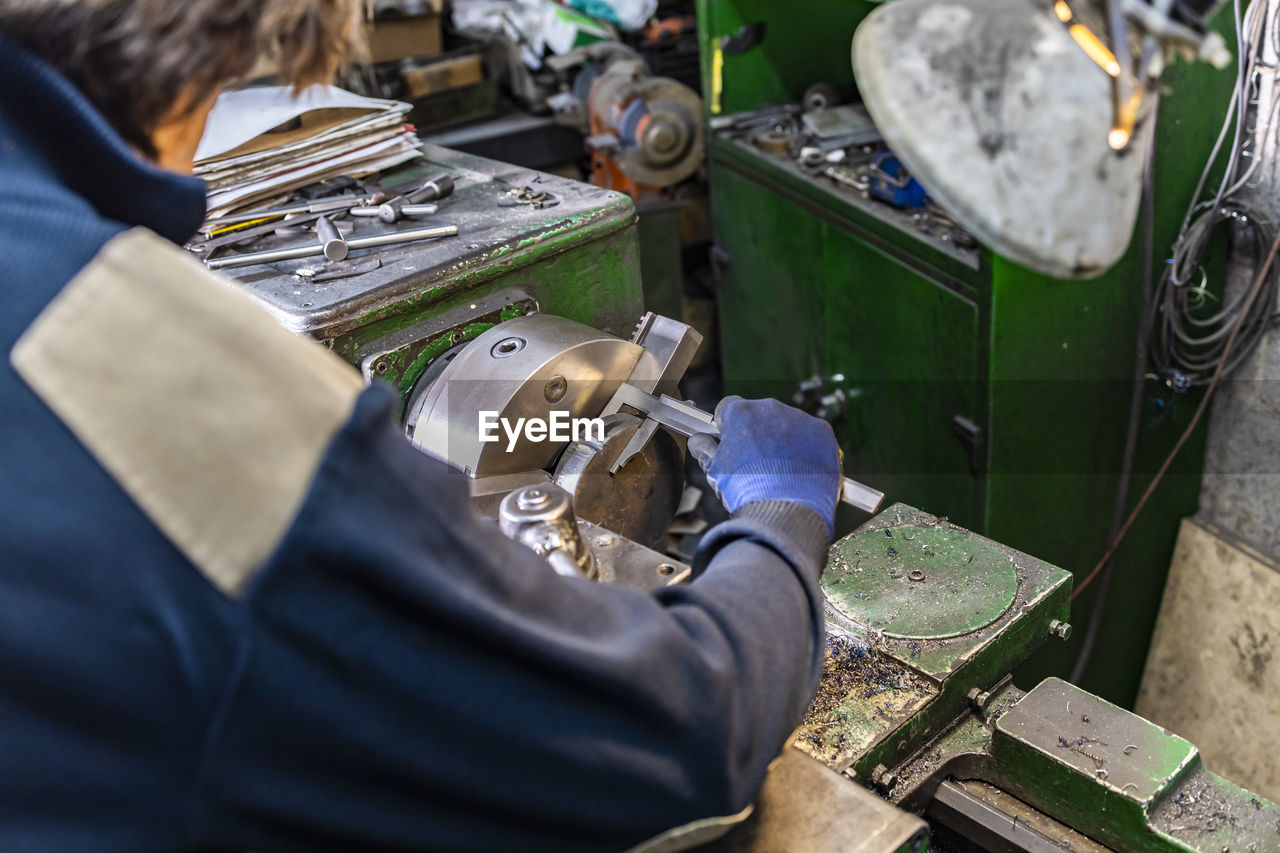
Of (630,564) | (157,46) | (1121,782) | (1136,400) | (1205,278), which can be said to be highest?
(157,46)

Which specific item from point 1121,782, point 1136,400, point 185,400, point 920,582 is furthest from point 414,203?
point 1136,400

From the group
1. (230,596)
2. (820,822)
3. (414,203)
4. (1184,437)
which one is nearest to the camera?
(230,596)

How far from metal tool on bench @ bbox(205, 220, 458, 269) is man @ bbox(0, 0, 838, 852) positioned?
826mm

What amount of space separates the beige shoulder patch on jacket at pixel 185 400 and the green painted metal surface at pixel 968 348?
4.95 ft

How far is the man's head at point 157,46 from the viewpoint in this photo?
2.22 ft

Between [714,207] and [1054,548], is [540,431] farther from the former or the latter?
[714,207]

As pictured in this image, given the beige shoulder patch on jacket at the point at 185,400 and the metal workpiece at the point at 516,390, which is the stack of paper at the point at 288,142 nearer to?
the metal workpiece at the point at 516,390

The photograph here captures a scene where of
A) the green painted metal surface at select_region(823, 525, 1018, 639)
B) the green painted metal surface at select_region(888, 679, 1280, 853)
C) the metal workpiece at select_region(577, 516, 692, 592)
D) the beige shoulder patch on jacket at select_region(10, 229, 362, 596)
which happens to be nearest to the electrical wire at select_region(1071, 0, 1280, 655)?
the green painted metal surface at select_region(823, 525, 1018, 639)

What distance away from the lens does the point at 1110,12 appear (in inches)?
28.8

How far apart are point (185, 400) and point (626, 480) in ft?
2.35

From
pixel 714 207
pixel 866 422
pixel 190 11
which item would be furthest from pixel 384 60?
pixel 190 11

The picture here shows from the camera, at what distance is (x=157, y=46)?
685mm

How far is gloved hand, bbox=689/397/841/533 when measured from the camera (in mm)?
992

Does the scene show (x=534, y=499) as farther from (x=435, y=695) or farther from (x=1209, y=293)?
(x=1209, y=293)
